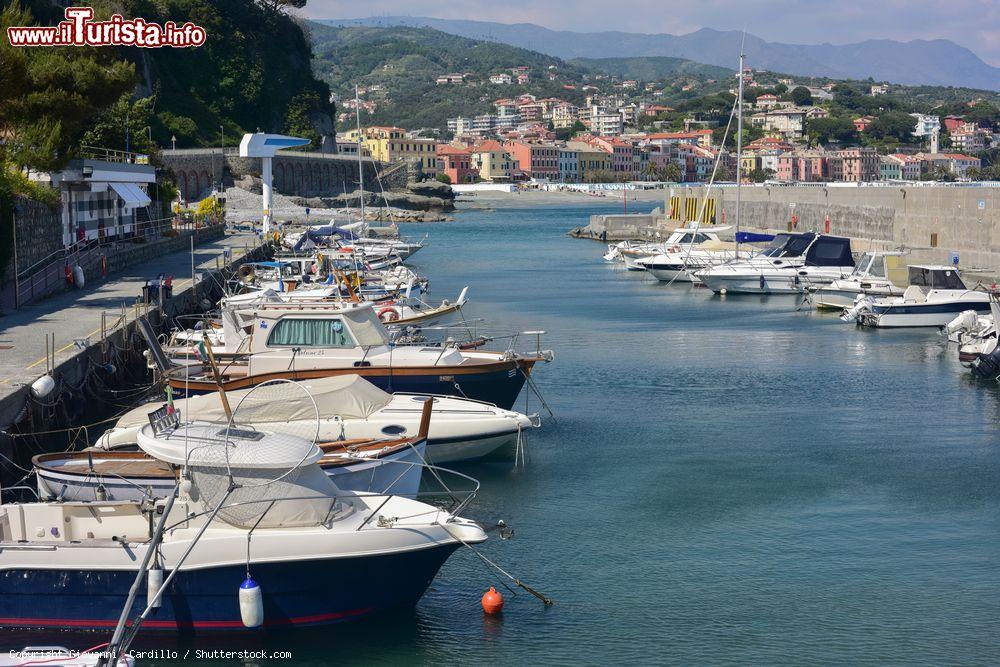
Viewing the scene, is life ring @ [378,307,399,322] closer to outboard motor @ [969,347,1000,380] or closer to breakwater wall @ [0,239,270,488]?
breakwater wall @ [0,239,270,488]

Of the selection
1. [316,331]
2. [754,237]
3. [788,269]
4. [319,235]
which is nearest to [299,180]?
[319,235]

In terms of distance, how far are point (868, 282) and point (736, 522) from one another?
25551mm

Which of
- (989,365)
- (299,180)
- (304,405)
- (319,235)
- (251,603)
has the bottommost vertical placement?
(251,603)

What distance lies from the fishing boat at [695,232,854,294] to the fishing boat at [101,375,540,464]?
101ft

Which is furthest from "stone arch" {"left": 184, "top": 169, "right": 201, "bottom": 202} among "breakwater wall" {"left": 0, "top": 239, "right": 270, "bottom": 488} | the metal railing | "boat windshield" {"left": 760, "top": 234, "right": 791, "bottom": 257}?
"breakwater wall" {"left": 0, "top": 239, "right": 270, "bottom": 488}

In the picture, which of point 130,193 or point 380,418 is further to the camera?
point 130,193

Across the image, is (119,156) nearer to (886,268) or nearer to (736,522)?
(886,268)

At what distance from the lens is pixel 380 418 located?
1877 cm

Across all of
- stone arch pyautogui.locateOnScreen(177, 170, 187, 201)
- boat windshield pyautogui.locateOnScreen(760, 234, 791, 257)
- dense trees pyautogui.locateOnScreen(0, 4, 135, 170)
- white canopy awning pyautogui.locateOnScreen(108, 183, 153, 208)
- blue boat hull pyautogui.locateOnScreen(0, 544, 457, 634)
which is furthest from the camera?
stone arch pyautogui.locateOnScreen(177, 170, 187, 201)

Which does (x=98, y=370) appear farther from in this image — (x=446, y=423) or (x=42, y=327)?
(x=446, y=423)

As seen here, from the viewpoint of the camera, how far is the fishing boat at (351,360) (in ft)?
72.6

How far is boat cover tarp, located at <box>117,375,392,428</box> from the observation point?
17.3 m

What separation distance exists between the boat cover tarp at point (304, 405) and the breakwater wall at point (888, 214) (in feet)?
104

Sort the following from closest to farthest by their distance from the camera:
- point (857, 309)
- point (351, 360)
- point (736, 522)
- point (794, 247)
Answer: point (736, 522) → point (351, 360) → point (857, 309) → point (794, 247)
